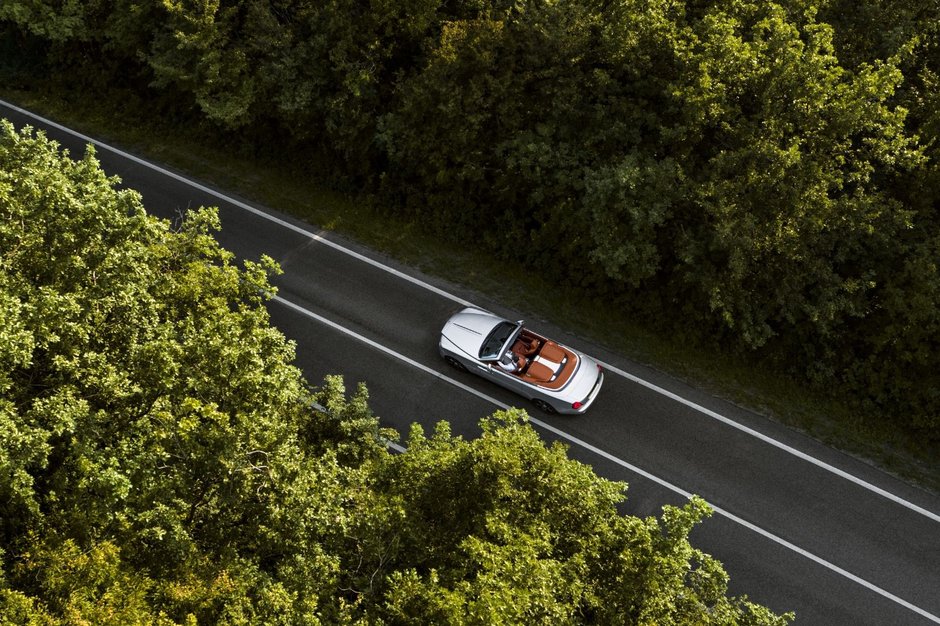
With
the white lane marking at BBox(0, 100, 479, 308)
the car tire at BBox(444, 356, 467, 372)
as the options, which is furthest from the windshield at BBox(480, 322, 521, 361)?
the white lane marking at BBox(0, 100, 479, 308)

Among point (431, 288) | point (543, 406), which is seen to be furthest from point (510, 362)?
point (431, 288)

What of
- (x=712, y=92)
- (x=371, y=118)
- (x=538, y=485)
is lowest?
(x=538, y=485)

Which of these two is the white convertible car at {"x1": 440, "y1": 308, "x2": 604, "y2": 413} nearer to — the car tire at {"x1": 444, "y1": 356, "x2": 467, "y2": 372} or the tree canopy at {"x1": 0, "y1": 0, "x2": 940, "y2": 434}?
the car tire at {"x1": 444, "y1": 356, "x2": 467, "y2": 372}

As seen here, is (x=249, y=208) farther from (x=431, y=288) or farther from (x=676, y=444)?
(x=676, y=444)

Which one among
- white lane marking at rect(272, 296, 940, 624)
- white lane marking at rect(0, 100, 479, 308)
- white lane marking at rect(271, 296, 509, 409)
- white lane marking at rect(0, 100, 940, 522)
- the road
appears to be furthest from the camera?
white lane marking at rect(0, 100, 479, 308)

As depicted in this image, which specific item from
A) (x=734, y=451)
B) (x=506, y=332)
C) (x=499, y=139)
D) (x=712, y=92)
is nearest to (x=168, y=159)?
(x=499, y=139)

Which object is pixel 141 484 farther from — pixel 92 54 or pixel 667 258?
pixel 92 54
